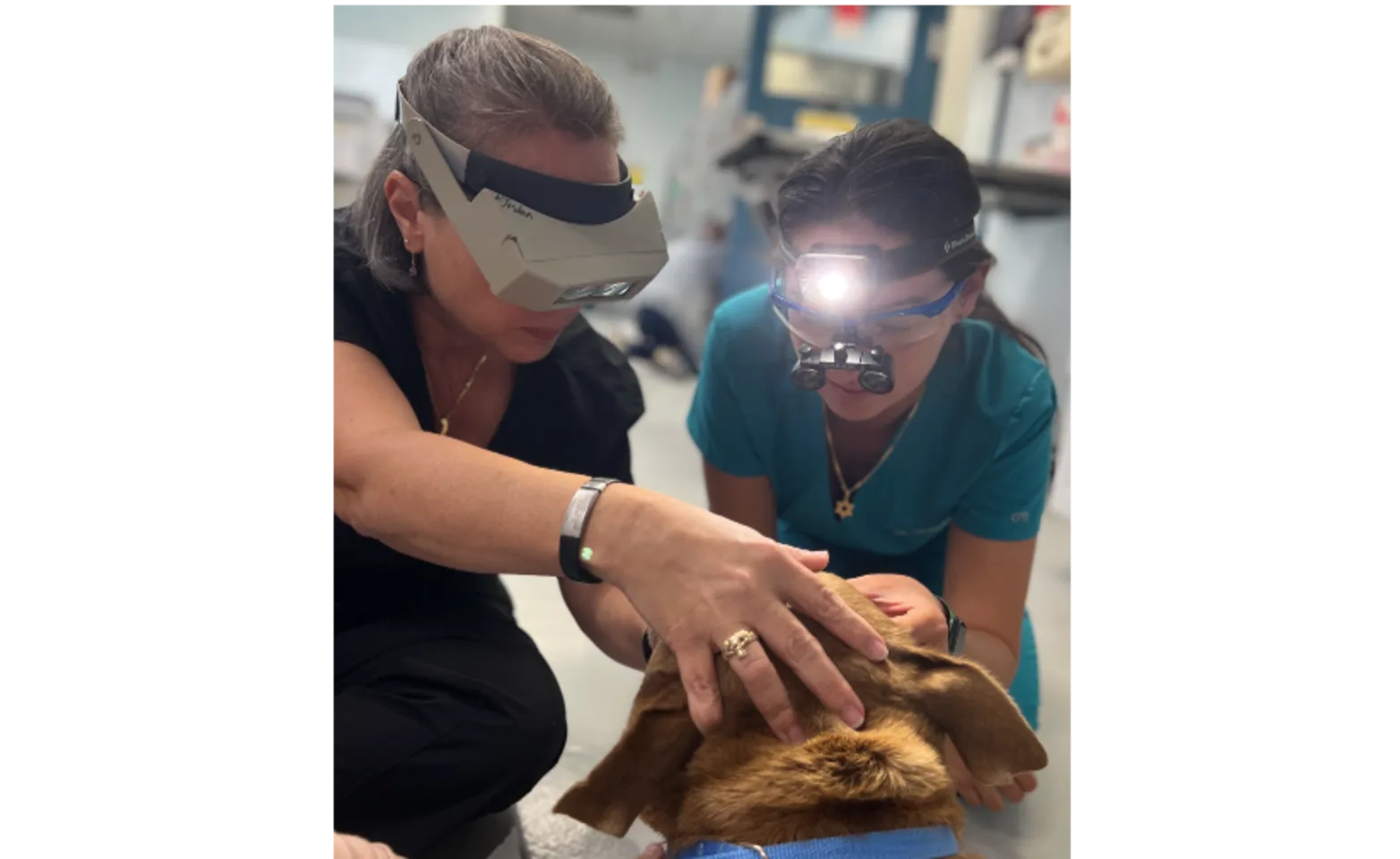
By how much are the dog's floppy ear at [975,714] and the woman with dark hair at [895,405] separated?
16mm

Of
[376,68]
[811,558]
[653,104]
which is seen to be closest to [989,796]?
[811,558]

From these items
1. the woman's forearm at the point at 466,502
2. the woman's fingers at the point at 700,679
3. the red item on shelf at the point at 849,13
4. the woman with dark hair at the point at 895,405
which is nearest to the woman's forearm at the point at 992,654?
the woman with dark hair at the point at 895,405

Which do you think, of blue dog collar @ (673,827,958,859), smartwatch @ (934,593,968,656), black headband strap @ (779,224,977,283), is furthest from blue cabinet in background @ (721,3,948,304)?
blue dog collar @ (673,827,958,859)

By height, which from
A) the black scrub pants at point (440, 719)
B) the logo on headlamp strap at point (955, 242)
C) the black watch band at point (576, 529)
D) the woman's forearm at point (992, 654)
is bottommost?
the black scrub pants at point (440, 719)

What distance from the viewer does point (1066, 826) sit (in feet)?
1.97

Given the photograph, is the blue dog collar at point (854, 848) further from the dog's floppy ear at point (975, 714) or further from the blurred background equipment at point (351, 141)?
the blurred background equipment at point (351, 141)

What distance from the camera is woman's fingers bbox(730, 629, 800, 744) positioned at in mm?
584

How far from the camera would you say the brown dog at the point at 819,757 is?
1.96 feet

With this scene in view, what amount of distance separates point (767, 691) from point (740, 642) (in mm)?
43

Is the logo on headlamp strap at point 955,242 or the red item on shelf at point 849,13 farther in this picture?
the red item on shelf at point 849,13

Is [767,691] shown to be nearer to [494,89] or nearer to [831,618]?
[831,618]
